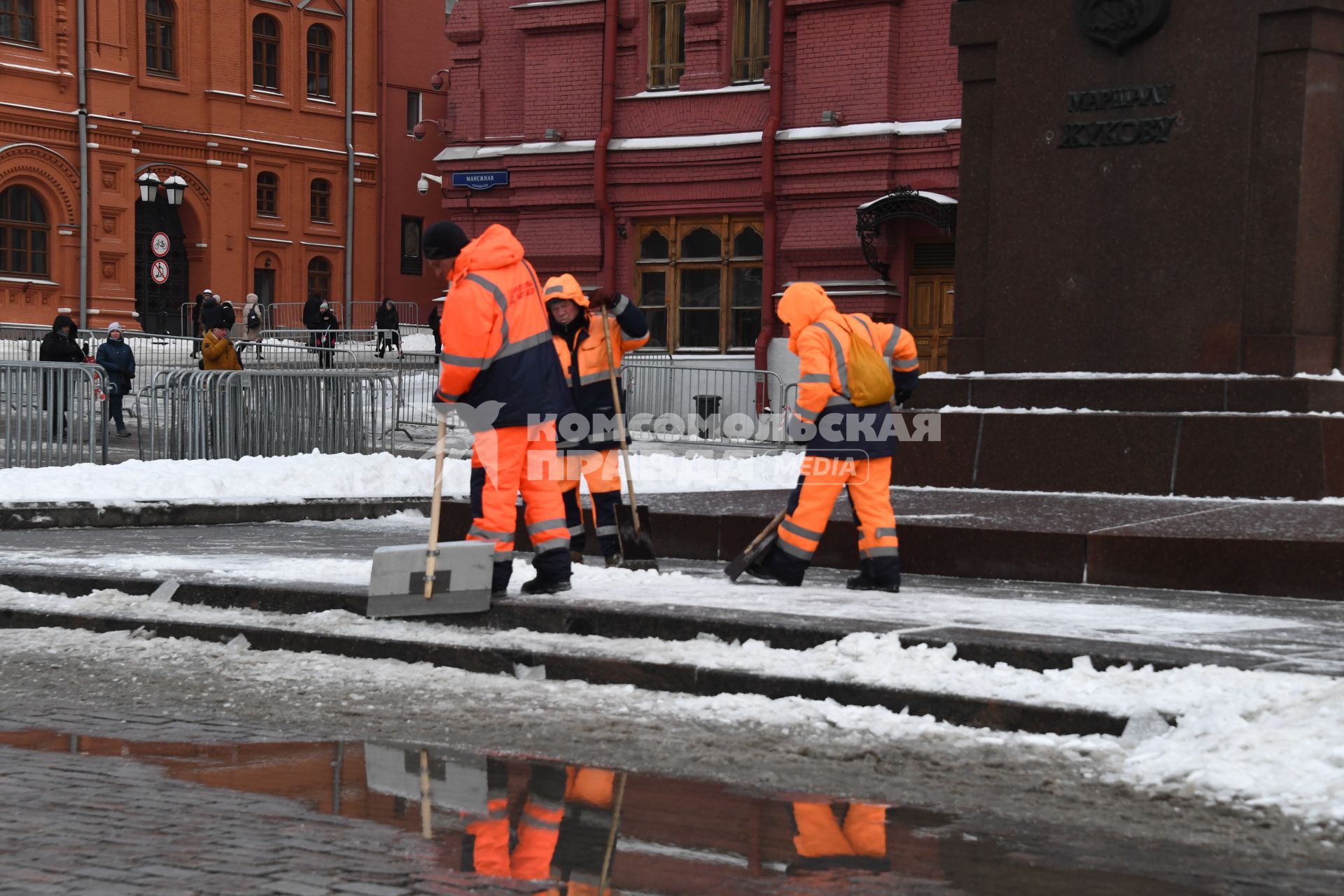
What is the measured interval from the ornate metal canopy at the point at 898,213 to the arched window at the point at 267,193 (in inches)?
755

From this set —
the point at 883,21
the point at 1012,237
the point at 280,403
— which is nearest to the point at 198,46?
the point at 883,21

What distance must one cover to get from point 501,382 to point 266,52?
1445 inches

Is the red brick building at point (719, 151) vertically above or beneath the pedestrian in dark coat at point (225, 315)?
above

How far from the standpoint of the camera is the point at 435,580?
8258mm

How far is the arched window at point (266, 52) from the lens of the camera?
42.4 m

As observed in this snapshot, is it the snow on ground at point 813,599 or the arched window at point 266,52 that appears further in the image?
the arched window at point 266,52

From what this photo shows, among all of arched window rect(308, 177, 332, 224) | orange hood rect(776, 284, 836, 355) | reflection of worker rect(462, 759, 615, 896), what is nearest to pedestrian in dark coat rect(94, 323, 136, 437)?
orange hood rect(776, 284, 836, 355)

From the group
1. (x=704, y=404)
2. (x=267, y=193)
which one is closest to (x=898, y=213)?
(x=704, y=404)

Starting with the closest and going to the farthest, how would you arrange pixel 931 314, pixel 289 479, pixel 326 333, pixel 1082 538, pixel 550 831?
pixel 550 831 < pixel 1082 538 < pixel 289 479 < pixel 931 314 < pixel 326 333

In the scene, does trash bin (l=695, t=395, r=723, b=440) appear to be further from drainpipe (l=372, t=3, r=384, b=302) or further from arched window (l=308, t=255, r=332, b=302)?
drainpipe (l=372, t=3, r=384, b=302)

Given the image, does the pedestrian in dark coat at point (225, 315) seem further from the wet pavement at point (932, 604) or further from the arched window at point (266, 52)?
the wet pavement at point (932, 604)

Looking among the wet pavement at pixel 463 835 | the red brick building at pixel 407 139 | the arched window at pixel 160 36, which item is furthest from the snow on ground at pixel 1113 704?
the red brick building at pixel 407 139

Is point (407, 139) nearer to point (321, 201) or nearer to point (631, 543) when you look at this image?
point (321, 201)

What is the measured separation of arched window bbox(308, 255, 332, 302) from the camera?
43.0m
